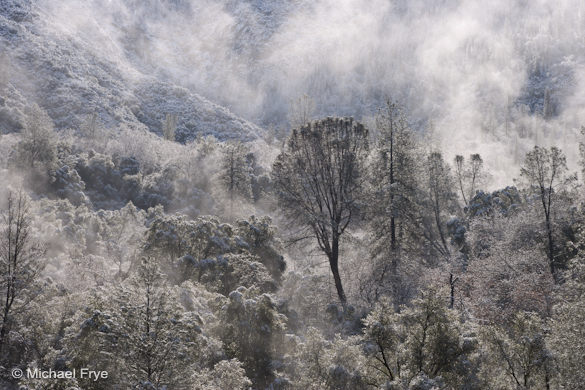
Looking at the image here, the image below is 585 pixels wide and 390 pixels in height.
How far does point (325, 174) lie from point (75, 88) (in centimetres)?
9863

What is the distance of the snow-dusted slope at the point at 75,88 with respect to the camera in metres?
91.8

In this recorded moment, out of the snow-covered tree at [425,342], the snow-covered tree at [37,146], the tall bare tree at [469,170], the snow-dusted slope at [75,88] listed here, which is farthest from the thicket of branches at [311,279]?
the snow-dusted slope at [75,88]

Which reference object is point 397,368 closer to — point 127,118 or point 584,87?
point 127,118

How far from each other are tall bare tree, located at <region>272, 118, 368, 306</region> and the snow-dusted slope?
66853mm

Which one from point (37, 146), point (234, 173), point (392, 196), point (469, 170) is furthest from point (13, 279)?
point (469, 170)

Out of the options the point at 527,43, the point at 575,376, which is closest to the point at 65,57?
the point at 575,376

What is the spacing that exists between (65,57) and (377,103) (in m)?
130

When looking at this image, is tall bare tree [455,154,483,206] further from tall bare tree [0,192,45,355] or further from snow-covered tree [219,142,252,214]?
tall bare tree [0,192,45,355]

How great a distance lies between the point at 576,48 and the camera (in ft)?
577

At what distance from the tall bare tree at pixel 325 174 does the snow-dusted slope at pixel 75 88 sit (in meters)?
66.9

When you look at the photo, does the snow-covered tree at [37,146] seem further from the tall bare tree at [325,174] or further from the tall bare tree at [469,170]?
the tall bare tree at [469,170]

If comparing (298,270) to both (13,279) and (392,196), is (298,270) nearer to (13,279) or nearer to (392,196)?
(392,196)

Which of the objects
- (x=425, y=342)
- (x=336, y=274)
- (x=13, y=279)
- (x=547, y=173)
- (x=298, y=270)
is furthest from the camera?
(x=547, y=173)

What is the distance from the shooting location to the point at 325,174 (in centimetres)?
2259
